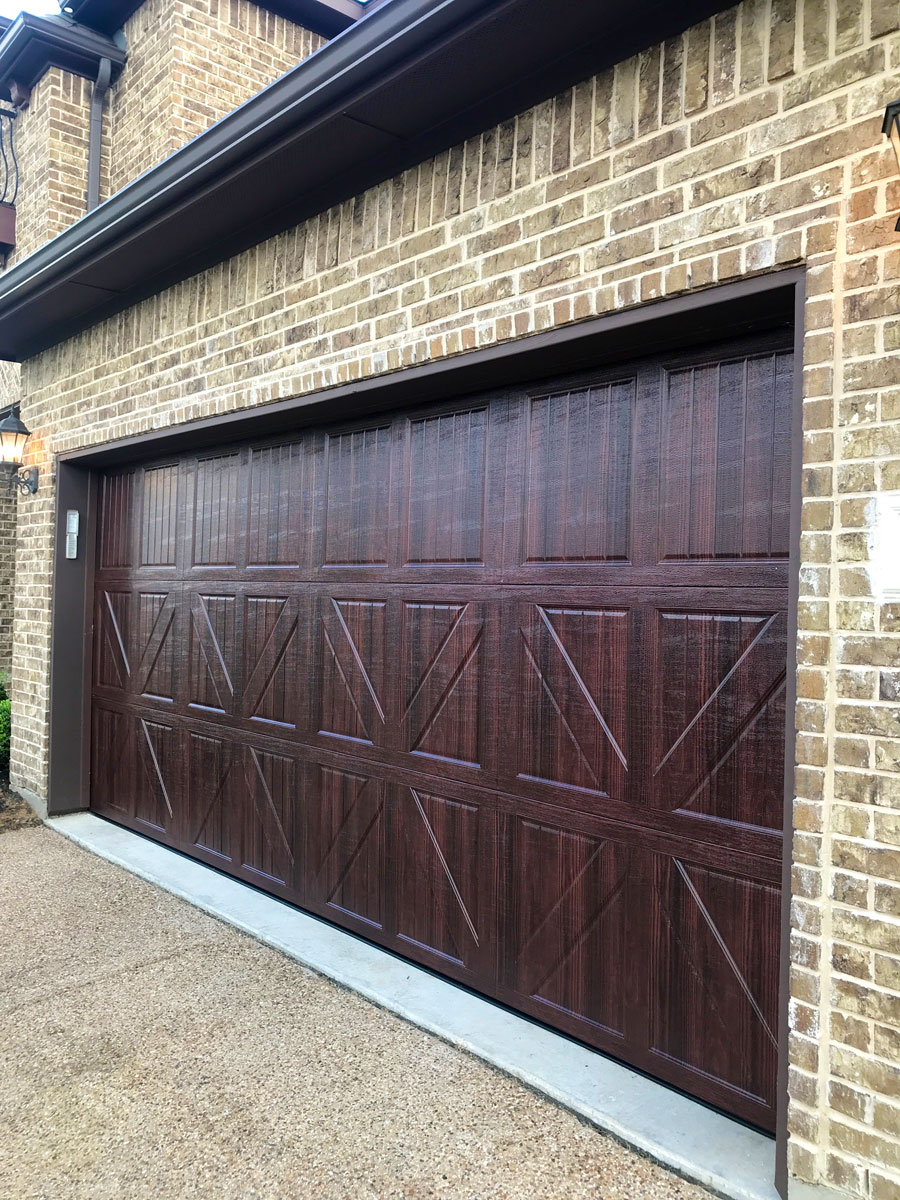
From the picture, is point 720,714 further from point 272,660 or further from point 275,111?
point 275,111

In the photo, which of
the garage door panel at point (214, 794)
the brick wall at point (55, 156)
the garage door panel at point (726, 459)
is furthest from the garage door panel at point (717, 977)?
the brick wall at point (55, 156)

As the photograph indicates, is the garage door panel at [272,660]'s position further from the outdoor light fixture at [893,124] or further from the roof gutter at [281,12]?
the roof gutter at [281,12]

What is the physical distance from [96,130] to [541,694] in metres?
7.04

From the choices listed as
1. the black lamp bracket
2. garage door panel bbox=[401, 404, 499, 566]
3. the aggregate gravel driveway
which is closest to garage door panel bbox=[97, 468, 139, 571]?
the black lamp bracket

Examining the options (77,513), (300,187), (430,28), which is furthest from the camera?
(77,513)

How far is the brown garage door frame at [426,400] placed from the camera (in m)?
2.56

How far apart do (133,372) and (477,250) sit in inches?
130

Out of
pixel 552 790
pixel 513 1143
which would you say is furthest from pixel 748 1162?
pixel 552 790

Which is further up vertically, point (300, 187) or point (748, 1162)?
point (300, 187)

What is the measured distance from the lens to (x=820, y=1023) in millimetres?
2428

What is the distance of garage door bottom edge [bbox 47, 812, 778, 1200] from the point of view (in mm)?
2729

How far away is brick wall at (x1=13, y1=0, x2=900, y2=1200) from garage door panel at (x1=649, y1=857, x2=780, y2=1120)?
38 cm

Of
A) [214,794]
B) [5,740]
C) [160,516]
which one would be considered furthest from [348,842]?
[5,740]

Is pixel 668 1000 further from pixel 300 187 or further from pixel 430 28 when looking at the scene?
pixel 300 187
